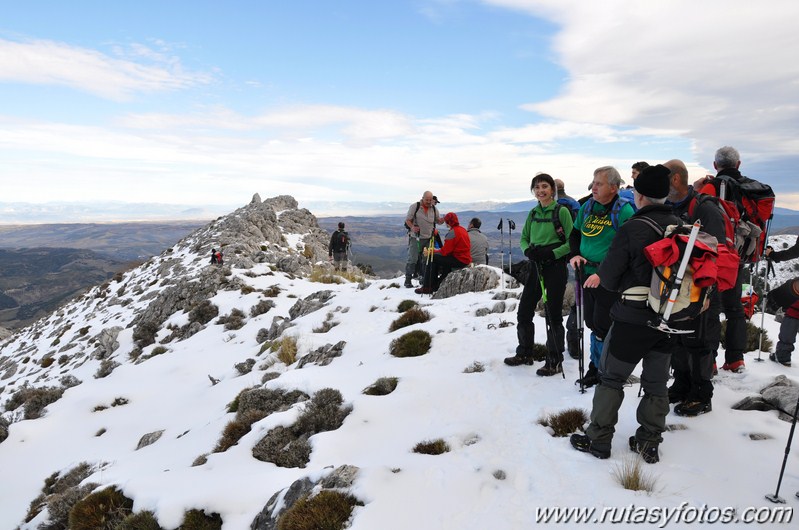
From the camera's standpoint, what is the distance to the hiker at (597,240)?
18.9 ft

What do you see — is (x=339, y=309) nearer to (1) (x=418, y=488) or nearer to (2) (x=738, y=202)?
(1) (x=418, y=488)

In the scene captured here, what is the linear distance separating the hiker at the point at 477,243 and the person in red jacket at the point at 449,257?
1.14ft

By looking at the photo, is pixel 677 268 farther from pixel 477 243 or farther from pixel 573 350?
pixel 477 243

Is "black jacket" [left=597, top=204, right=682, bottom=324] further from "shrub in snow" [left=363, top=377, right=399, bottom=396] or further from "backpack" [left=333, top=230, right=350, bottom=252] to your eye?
"backpack" [left=333, top=230, right=350, bottom=252]

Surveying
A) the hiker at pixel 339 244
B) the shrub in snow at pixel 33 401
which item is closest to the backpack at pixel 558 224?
the hiker at pixel 339 244

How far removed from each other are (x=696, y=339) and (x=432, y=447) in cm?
378

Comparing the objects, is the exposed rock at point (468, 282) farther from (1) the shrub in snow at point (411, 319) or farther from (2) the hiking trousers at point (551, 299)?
(2) the hiking trousers at point (551, 299)

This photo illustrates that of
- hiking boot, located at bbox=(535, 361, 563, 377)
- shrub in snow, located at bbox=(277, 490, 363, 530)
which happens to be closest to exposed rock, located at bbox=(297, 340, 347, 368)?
hiking boot, located at bbox=(535, 361, 563, 377)

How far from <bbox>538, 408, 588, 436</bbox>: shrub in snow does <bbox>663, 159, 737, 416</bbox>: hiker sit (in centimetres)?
126

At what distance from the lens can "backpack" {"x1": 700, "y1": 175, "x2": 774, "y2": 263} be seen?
248 inches

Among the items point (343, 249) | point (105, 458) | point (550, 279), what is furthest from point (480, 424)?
point (343, 249)

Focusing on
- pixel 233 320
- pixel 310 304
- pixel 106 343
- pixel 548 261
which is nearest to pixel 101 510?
pixel 548 261

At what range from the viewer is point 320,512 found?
4.55 meters

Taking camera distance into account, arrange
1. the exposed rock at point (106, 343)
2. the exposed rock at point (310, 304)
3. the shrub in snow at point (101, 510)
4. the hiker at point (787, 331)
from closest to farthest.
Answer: the shrub in snow at point (101, 510)
the hiker at point (787, 331)
the exposed rock at point (310, 304)
the exposed rock at point (106, 343)
